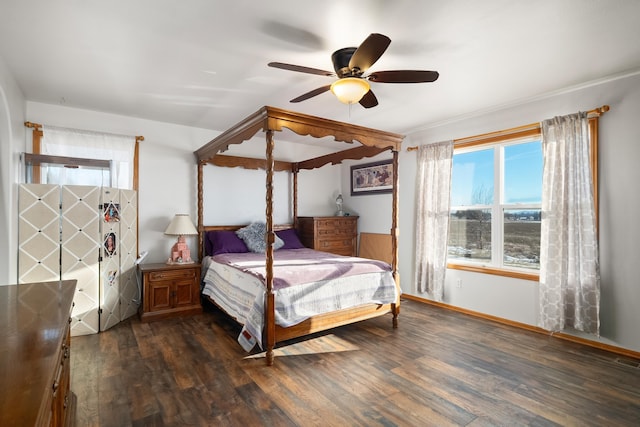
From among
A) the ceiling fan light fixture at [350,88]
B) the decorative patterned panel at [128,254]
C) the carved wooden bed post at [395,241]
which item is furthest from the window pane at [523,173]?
the decorative patterned panel at [128,254]

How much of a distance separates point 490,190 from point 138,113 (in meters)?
4.46

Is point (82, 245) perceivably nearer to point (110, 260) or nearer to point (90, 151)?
point (110, 260)

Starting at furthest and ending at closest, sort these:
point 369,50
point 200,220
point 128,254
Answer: point 200,220, point 128,254, point 369,50

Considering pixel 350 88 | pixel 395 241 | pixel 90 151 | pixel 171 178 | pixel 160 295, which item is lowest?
pixel 160 295

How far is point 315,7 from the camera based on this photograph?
198 centimetres

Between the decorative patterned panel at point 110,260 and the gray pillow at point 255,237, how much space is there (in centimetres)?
155

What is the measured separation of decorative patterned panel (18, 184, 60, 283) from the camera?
10.1ft

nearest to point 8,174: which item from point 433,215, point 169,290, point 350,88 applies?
point 169,290

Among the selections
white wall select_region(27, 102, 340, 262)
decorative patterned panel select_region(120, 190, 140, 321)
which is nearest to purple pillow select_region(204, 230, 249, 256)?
white wall select_region(27, 102, 340, 262)

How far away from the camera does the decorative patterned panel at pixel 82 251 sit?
3.30 meters

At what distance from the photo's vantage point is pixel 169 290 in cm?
397

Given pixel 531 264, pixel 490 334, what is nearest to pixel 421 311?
pixel 490 334

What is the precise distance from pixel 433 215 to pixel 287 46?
296cm

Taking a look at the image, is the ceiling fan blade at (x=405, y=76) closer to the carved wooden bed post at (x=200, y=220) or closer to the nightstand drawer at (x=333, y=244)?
the carved wooden bed post at (x=200, y=220)
